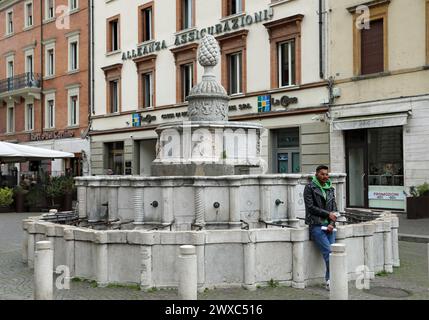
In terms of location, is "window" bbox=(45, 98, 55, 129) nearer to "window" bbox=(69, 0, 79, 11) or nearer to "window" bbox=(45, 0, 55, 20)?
"window" bbox=(45, 0, 55, 20)

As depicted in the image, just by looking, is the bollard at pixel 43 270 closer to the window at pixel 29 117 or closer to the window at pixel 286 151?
the window at pixel 286 151

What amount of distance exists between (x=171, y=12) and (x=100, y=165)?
10.1 metres

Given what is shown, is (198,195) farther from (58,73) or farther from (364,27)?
(58,73)

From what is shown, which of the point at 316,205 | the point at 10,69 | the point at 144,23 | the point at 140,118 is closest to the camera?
the point at 316,205

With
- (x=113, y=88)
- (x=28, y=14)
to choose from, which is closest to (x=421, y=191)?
(x=113, y=88)

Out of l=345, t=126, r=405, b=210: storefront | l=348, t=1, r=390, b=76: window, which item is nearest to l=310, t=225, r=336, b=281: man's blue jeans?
l=345, t=126, r=405, b=210: storefront

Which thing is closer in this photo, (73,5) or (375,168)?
(375,168)

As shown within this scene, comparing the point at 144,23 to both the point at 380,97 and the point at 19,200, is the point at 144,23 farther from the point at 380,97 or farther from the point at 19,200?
the point at 380,97

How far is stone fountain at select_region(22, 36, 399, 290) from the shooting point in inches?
304

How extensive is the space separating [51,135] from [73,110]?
270cm

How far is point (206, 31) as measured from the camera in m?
26.4

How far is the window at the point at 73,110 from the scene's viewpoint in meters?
35.3

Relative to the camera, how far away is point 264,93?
23.9 meters

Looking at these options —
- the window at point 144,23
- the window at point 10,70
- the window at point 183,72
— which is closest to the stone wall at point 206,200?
the window at point 183,72
